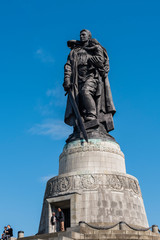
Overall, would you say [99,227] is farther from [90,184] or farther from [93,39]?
[93,39]

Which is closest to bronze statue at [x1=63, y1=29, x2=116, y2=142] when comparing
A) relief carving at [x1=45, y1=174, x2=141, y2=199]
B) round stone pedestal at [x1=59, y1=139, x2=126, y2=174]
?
round stone pedestal at [x1=59, y1=139, x2=126, y2=174]

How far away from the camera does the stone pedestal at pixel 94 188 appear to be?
67.3 ft

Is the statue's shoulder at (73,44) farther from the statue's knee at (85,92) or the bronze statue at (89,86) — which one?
the statue's knee at (85,92)

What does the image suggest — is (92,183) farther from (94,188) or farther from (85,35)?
(85,35)

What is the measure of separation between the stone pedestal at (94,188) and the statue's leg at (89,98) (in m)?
1.95

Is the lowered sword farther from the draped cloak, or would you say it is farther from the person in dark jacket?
the person in dark jacket

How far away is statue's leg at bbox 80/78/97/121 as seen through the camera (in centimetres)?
2450

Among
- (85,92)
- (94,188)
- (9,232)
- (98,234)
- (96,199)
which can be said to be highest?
(85,92)

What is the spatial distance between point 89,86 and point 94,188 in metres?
7.12

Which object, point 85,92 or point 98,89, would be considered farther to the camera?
point 98,89

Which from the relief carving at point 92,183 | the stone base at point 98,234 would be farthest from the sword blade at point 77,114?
the stone base at point 98,234

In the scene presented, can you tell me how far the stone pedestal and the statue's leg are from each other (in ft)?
6.41

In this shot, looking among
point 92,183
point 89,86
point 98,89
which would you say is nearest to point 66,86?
point 89,86

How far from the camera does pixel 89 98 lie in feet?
80.9
